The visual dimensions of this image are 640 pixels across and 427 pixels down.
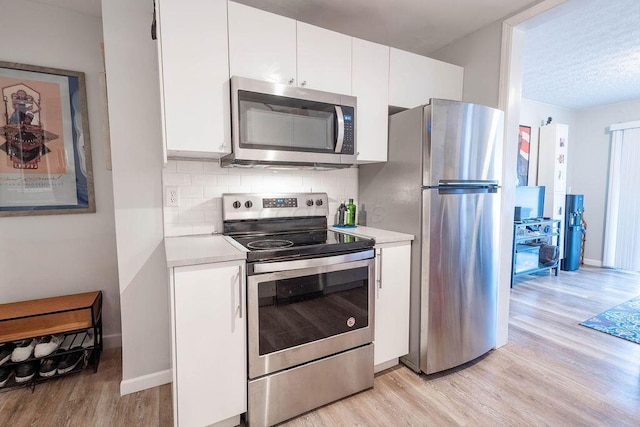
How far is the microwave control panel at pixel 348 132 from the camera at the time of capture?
1964 millimetres

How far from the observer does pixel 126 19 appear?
5.95ft

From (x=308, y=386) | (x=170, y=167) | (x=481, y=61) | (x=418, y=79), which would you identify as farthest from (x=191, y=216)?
(x=481, y=61)

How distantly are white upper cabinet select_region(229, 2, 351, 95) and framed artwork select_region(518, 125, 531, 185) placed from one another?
368 centimetres

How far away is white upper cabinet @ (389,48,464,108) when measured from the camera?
2189mm

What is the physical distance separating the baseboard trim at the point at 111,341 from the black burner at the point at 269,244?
1578 mm

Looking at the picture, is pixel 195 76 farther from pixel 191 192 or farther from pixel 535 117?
pixel 535 117

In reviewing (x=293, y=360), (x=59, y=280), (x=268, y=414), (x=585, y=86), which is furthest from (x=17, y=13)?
(x=585, y=86)

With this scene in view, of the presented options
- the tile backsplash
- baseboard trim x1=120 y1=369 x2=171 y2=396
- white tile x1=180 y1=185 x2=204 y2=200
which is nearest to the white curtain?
the tile backsplash

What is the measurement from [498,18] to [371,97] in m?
1.11

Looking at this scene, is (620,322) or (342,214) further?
(620,322)

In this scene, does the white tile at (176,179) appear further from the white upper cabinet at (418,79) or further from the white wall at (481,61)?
the white wall at (481,61)

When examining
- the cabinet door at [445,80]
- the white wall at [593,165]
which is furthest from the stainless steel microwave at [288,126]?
the white wall at [593,165]

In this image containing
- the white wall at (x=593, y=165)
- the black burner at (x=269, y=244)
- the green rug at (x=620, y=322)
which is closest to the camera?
the black burner at (x=269, y=244)

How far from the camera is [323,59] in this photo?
192 centimetres
